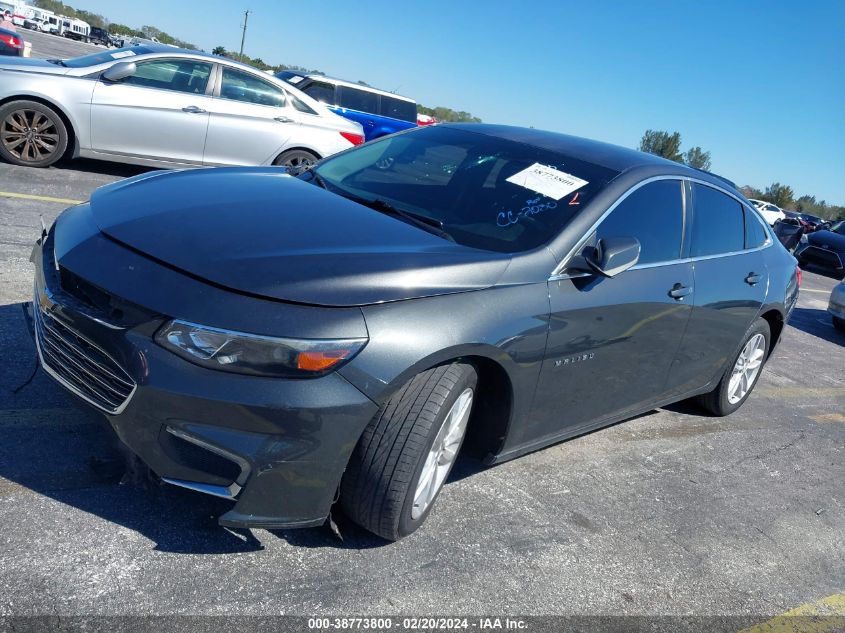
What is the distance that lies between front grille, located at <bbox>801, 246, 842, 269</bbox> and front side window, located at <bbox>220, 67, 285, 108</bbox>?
535 inches

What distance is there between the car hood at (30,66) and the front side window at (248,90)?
170cm

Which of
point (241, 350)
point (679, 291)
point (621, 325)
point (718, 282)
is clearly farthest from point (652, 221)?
point (241, 350)

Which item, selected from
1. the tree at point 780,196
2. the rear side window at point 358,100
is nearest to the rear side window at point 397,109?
the rear side window at point 358,100

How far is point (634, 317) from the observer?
368 centimetres

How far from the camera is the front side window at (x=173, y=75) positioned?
8.44 m

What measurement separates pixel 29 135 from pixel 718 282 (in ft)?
22.8

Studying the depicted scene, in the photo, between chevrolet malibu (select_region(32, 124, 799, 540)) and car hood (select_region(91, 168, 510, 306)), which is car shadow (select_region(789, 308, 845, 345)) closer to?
chevrolet malibu (select_region(32, 124, 799, 540))

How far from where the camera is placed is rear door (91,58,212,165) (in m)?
8.27

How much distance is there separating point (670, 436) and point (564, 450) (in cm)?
97

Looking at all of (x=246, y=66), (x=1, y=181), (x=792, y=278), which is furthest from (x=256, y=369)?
(x=246, y=66)

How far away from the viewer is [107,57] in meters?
8.40

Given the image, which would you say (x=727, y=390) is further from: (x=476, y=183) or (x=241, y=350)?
(x=241, y=350)

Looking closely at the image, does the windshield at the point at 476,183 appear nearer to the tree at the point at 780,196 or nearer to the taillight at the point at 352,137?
the taillight at the point at 352,137

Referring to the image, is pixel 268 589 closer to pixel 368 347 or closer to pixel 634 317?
pixel 368 347
